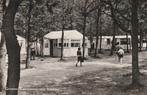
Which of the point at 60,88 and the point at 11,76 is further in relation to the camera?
the point at 60,88

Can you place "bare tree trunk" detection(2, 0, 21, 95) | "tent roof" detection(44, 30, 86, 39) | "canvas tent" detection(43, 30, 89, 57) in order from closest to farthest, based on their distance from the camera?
"bare tree trunk" detection(2, 0, 21, 95)
"canvas tent" detection(43, 30, 89, 57)
"tent roof" detection(44, 30, 86, 39)

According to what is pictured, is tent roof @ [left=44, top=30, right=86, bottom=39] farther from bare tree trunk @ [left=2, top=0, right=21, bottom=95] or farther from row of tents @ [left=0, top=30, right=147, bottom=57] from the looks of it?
bare tree trunk @ [left=2, top=0, right=21, bottom=95]

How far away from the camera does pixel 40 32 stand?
5309 cm

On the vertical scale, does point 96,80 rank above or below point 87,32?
below

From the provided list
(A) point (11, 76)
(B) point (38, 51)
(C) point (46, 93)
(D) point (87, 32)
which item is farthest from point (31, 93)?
(D) point (87, 32)

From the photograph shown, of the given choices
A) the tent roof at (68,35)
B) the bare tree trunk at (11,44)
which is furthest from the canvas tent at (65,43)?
the bare tree trunk at (11,44)

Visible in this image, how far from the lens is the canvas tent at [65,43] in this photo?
53531 millimetres

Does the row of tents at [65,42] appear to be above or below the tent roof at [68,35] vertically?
below

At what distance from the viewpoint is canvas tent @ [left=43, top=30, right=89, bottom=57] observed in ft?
176

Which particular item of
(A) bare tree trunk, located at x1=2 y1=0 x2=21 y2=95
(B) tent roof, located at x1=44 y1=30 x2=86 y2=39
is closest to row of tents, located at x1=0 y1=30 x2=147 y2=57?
(B) tent roof, located at x1=44 y1=30 x2=86 y2=39

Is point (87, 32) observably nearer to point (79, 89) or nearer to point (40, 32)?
point (40, 32)

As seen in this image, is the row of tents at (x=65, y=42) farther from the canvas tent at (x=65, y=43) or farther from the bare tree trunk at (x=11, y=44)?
the bare tree trunk at (x=11, y=44)

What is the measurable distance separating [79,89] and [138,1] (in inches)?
213

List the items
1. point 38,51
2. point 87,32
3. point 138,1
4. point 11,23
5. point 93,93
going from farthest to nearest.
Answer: point 87,32 → point 38,51 → point 138,1 → point 93,93 → point 11,23
